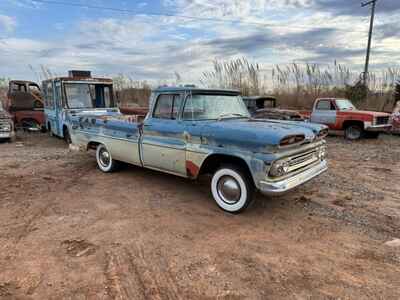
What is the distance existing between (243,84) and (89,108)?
33.5 feet

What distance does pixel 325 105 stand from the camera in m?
11.9

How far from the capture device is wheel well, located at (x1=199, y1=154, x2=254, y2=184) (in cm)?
420

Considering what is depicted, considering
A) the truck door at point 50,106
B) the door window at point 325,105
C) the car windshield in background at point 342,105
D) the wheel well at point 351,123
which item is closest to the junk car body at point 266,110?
the door window at point 325,105

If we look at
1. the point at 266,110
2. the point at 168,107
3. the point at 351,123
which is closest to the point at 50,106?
the point at 168,107

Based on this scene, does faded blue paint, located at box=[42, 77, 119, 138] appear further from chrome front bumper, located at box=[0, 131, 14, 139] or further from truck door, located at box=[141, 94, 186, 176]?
truck door, located at box=[141, 94, 186, 176]

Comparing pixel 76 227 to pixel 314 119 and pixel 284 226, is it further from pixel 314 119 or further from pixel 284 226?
pixel 314 119

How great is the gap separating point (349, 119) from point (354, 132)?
582 millimetres

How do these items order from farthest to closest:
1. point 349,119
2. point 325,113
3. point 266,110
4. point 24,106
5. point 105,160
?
point 24,106 < point 325,113 < point 266,110 < point 349,119 < point 105,160

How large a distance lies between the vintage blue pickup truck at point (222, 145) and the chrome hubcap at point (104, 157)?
2.36 feet

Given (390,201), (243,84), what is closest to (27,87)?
(243,84)

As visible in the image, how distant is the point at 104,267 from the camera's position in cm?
306

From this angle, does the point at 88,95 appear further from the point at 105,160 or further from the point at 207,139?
the point at 207,139

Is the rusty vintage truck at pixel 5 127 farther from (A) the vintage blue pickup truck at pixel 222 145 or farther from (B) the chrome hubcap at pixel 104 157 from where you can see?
(A) the vintage blue pickup truck at pixel 222 145

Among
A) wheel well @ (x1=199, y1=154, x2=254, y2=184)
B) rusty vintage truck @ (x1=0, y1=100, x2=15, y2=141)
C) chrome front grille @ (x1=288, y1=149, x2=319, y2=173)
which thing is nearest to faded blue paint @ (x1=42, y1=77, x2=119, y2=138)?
rusty vintage truck @ (x1=0, y1=100, x2=15, y2=141)
